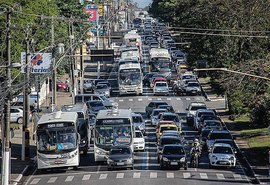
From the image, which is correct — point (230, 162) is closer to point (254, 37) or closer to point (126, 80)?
point (254, 37)

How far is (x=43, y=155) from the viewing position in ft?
173

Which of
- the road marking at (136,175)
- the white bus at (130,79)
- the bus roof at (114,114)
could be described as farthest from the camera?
the white bus at (130,79)

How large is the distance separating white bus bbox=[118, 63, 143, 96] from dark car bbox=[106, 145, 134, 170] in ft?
124

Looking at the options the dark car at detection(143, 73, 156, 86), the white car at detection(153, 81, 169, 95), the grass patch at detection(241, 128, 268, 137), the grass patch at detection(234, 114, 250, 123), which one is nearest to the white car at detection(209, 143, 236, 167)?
the grass patch at detection(241, 128, 268, 137)

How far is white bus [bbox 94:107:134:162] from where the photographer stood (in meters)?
54.9

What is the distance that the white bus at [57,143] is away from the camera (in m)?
52.8

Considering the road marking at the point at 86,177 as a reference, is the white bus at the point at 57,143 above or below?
above

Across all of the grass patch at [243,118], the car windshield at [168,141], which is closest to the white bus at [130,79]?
the grass patch at [243,118]

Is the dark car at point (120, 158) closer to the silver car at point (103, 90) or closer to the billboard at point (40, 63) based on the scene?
the billboard at point (40, 63)

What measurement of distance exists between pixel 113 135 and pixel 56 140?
3.88m

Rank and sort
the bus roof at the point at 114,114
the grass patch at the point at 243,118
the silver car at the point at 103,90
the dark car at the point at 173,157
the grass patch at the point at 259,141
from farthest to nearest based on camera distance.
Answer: the silver car at the point at 103,90
the grass patch at the point at 243,118
the grass patch at the point at 259,141
the bus roof at the point at 114,114
the dark car at the point at 173,157

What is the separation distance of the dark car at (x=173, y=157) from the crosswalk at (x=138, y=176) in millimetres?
595

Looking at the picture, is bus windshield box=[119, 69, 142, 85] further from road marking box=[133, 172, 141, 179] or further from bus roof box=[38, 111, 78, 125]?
road marking box=[133, 172, 141, 179]

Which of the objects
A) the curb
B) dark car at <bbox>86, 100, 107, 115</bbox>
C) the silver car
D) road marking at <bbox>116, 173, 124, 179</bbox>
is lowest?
the curb
